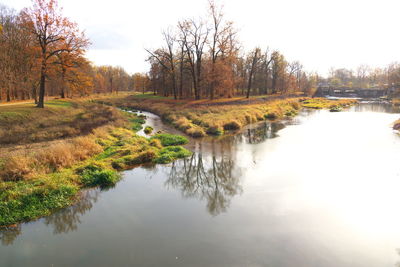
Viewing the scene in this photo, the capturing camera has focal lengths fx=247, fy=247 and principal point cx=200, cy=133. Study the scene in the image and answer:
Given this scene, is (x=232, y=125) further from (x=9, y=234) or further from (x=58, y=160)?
(x=9, y=234)

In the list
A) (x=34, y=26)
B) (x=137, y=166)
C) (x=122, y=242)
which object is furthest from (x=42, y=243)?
(x=34, y=26)

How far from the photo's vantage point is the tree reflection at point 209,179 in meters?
10.8

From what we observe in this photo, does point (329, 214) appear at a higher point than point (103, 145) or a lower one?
lower

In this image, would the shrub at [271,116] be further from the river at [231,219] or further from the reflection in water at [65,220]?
the reflection in water at [65,220]

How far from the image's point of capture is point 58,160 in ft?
40.7

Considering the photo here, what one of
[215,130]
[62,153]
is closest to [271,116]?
[215,130]

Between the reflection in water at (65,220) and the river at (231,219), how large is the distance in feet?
0.11

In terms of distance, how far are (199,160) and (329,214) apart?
839cm

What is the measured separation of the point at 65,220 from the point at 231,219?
235 inches

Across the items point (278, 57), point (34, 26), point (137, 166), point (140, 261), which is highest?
point (278, 57)

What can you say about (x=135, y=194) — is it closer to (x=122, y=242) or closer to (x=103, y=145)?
(x=122, y=242)

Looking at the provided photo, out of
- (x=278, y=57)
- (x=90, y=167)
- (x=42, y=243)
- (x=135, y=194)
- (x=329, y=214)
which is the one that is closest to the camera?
(x=42, y=243)

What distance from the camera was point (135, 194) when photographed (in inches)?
430

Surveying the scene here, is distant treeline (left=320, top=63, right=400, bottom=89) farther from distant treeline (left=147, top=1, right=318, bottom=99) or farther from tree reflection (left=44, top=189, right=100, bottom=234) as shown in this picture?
tree reflection (left=44, top=189, right=100, bottom=234)
